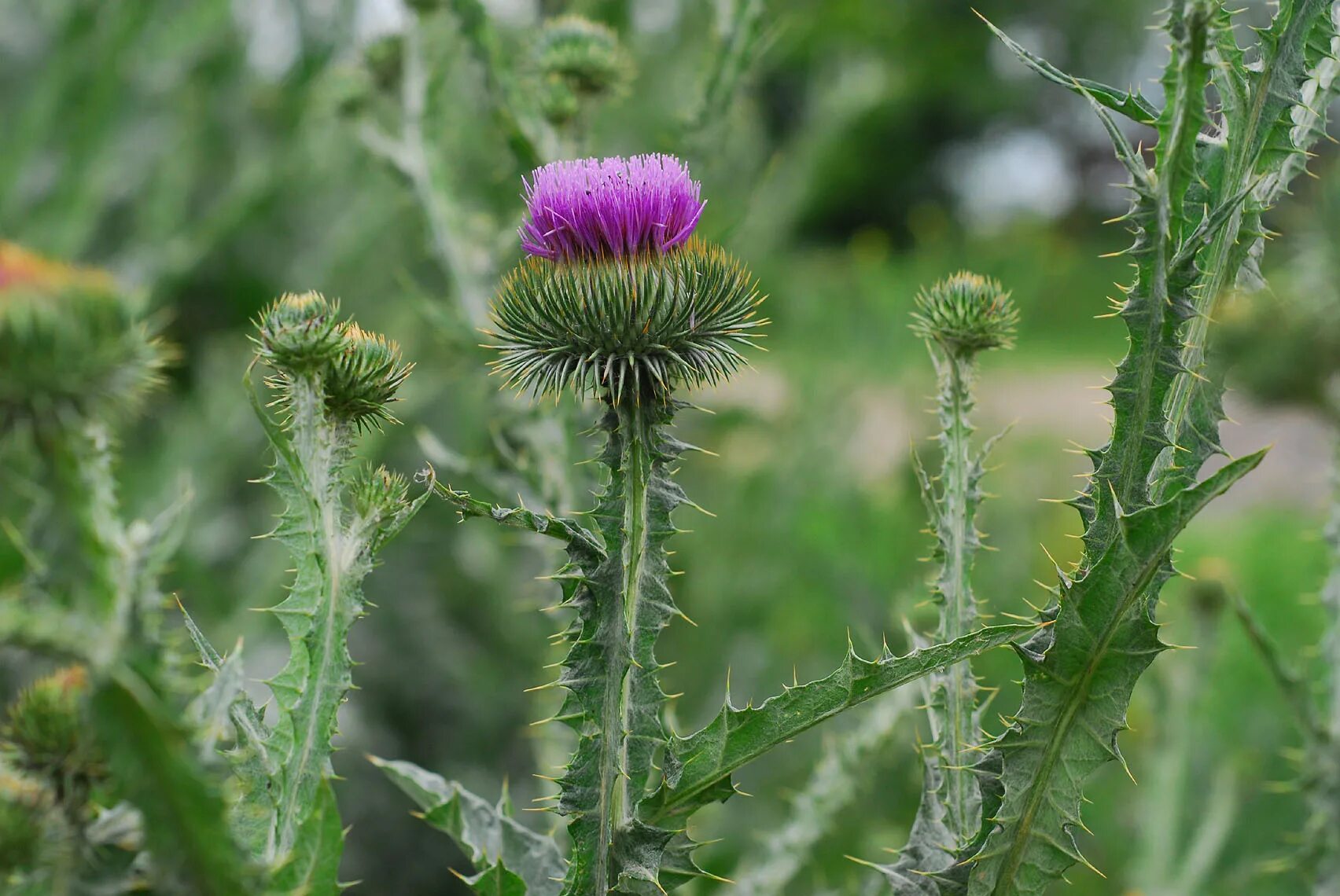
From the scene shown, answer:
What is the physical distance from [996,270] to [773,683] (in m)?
4.25

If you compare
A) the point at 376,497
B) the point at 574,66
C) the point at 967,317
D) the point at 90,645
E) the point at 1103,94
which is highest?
the point at 574,66

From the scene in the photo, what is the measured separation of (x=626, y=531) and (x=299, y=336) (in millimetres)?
487

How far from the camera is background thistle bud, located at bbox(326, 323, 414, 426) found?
1525mm

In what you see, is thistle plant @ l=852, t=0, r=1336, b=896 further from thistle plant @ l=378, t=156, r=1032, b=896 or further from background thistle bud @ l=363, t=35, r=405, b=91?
background thistle bud @ l=363, t=35, r=405, b=91

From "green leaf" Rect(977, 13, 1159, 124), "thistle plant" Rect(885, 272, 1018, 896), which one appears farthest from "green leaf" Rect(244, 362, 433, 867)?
"green leaf" Rect(977, 13, 1159, 124)

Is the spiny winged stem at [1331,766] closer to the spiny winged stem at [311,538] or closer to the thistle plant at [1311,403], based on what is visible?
the thistle plant at [1311,403]

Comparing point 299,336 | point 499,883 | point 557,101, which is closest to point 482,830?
point 499,883

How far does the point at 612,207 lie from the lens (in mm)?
1669

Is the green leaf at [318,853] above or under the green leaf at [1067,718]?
under

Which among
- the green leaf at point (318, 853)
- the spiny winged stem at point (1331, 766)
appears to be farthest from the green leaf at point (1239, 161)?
the green leaf at point (318, 853)

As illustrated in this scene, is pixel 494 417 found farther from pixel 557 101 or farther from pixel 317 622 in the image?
pixel 317 622

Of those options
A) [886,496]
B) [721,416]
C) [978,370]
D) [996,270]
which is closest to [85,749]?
[978,370]

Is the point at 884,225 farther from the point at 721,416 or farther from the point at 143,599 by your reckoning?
the point at 143,599

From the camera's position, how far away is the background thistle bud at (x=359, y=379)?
60.1 inches
